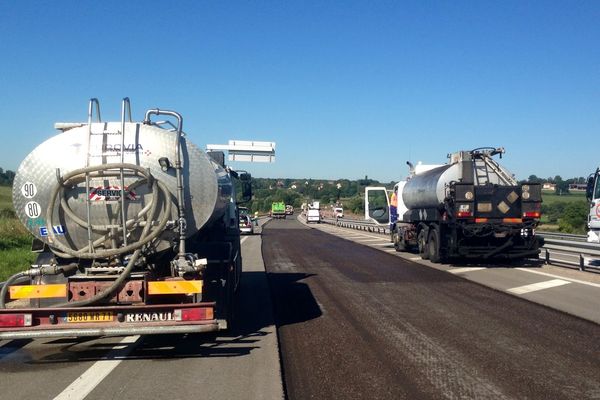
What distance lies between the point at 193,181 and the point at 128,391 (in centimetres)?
291

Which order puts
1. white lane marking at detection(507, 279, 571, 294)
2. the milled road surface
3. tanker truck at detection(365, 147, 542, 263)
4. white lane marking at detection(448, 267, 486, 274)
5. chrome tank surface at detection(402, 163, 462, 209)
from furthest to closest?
chrome tank surface at detection(402, 163, 462, 209) < tanker truck at detection(365, 147, 542, 263) < white lane marking at detection(448, 267, 486, 274) < white lane marking at detection(507, 279, 571, 294) < the milled road surface

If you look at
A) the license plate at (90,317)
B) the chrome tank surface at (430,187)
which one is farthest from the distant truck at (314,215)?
the license plate at (90,317)

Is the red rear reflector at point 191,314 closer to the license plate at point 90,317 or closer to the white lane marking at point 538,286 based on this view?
the license plate at point 90,317

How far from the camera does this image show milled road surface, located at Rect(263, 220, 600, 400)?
6.38 meters

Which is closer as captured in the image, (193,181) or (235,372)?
(235,372)

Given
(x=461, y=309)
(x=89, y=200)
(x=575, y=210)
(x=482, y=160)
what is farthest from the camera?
(x=575, y=210)

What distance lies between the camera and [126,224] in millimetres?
7797

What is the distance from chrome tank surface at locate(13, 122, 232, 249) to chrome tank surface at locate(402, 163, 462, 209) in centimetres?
1295

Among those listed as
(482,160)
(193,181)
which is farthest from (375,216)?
(193,181)

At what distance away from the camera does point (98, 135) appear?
788cm

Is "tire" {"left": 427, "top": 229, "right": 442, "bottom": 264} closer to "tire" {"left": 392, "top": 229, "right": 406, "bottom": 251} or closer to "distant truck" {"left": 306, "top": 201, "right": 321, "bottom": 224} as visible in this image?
"tire" {"left": 392, "top": 229, "right": 406, "bottom": 251}

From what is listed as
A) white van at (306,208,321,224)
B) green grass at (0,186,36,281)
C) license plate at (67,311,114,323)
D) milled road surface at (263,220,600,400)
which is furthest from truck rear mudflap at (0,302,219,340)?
white van at (306,208,321,224)

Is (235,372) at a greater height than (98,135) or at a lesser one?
lesser

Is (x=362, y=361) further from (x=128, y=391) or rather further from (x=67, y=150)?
(x=67, y=150)
